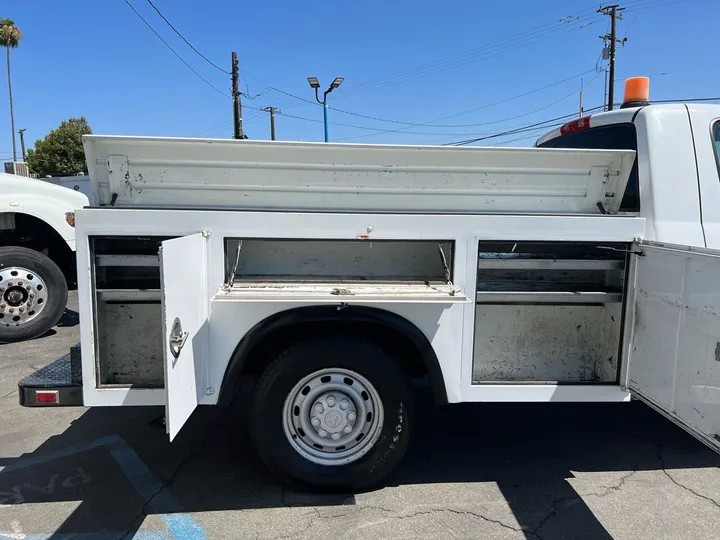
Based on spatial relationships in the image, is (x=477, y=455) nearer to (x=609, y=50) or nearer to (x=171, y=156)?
(x=171, y=156)

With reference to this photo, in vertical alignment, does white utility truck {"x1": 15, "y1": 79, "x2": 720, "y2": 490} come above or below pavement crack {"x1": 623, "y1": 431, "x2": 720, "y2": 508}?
above

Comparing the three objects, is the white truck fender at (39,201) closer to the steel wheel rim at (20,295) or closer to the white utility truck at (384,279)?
the steel wheel rim at (20,295)

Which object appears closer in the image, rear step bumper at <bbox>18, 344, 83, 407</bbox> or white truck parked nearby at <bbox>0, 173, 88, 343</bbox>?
rear step bumper at <bbox>18, 344, 83, 407</bbox>

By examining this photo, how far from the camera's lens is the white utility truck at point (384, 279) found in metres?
2.77

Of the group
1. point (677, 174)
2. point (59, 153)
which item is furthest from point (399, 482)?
point (59, 153)

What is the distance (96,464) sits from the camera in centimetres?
344

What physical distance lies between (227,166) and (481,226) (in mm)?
1491

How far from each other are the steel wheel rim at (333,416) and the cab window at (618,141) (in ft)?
6.25

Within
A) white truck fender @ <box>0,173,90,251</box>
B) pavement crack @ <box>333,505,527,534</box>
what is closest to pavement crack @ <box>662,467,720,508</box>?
pavement crack @ <box>333,505,527,534</box>

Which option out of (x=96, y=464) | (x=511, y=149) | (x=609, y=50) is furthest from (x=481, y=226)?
(x=609, y=50)

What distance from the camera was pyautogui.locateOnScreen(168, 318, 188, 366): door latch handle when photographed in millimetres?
2299

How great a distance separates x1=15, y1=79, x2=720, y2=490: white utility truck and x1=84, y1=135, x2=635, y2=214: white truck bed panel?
0.01 meters

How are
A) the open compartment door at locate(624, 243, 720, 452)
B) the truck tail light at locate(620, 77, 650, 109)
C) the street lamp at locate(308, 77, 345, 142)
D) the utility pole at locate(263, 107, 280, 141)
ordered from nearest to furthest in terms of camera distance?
the open compartment door at locate(624, 243, 720, 452)
the truck tail light at locate(620, 77, 650, 109)
the street lamp at locate(308, 77, 345, 142)
the utility pole at locate(263, 107, 280, 141)

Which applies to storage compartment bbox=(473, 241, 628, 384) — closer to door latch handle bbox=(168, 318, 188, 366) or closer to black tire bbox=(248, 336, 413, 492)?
black tire bbox=(248, 336, 413, 492)
